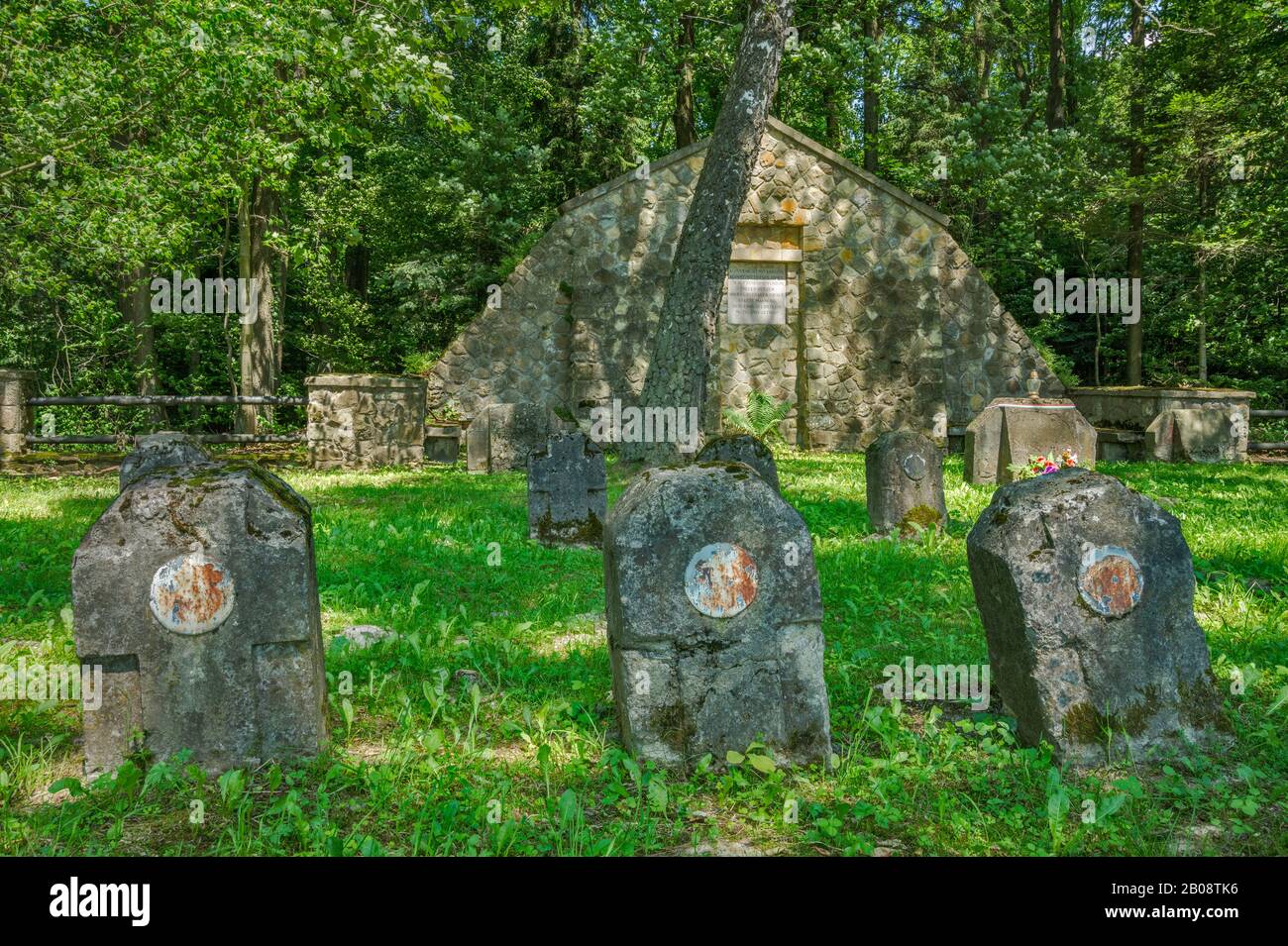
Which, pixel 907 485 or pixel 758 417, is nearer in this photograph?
pixel 907 485

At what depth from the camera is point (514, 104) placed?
886 inches

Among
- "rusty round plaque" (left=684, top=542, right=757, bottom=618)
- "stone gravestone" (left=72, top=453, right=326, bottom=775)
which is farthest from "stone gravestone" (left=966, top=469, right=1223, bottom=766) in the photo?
"stone gravestone" (left=72, top=453, right=326, bottom=775)

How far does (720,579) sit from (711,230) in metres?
7.85

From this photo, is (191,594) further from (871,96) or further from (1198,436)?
(871,96)

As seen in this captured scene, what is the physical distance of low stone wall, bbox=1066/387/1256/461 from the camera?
1521 centimetres

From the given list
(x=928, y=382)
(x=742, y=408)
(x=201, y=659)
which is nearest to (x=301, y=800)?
(x=201, y=659)

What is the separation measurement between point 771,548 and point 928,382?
45.1 ft

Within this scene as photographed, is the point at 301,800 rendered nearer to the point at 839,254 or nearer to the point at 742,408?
the point at 742,408

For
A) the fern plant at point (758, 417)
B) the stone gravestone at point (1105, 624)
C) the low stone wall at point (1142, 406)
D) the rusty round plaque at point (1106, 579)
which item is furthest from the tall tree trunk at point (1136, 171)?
the rusty round plaque at point (1106, 579)

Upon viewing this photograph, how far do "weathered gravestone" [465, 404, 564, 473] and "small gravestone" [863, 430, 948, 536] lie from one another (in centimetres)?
661

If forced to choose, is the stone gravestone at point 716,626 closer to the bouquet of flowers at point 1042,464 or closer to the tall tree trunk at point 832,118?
the bouquet of flowers at point 1042,464

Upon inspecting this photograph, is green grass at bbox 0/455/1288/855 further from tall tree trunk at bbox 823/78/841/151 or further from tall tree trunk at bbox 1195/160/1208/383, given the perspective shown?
tall tree trunk at bbox 823/78/841/151

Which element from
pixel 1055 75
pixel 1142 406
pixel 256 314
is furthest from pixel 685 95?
pixel 1142 406

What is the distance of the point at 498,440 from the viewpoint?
46.6ft
